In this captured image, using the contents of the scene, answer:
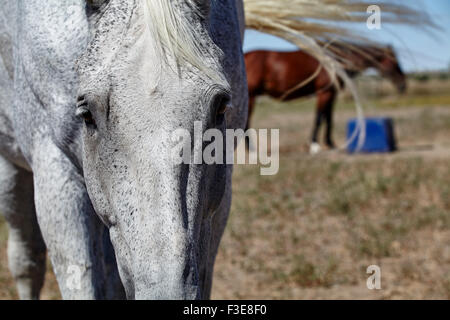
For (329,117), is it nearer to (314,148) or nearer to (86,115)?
(314,148)

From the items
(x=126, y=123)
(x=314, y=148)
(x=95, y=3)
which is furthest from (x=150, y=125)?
(x=314, y=148)

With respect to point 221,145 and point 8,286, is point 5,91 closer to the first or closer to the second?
point 221,145

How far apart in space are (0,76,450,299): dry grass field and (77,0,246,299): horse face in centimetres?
222

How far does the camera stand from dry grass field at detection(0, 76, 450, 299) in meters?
3.71

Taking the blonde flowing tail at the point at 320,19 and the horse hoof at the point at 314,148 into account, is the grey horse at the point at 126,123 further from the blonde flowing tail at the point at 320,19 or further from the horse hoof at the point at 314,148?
Result: the horse hoof at the point at 314,148

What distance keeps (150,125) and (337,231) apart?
3891 millimetres

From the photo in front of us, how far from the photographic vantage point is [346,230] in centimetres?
489

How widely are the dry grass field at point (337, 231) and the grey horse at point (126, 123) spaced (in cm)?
194

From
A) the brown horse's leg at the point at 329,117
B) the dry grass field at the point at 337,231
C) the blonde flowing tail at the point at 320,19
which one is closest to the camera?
the blonde flowing tail at the point at 320,19

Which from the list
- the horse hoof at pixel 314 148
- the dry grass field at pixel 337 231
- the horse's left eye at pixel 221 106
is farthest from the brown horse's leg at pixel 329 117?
the horse's left eye at pixel 221 106

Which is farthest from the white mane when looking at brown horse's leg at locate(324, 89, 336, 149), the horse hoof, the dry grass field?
brown horse's leg at locate(324, 89, 336, 149)

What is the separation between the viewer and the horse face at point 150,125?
1207 millimetres

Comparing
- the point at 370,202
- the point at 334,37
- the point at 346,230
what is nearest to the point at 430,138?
the point at 370,202
